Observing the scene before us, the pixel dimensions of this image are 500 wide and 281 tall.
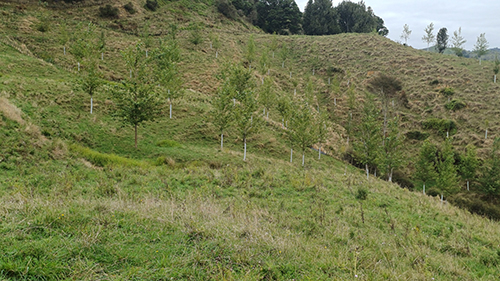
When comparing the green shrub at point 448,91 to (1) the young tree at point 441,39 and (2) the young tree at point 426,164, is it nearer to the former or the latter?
(2) the young tree at point 426,164

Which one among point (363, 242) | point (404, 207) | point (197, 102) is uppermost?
point (197, 102)

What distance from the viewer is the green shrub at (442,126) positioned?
45094 millimetres

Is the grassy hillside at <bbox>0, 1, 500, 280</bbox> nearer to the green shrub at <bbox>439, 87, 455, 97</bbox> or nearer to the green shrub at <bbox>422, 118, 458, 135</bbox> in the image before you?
the green shrub at <bbox>422, 118, 458, 135</bbox>

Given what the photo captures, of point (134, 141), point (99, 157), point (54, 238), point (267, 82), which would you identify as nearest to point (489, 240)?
point (54, 238)

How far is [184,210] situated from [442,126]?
174 feet

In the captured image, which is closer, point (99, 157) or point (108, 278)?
point (108, 278)

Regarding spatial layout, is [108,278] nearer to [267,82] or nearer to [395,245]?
[395,245]

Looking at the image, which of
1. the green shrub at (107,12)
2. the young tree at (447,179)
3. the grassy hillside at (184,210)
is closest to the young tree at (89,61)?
the grassy hillside at (184,210)

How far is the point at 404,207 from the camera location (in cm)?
1233

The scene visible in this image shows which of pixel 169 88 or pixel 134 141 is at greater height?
pixel 169 88

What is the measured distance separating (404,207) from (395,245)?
259 inches

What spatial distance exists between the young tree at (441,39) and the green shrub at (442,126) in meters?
61.6

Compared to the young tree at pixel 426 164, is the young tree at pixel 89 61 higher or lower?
higher

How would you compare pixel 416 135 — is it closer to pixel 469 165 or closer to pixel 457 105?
pixel 457 105
